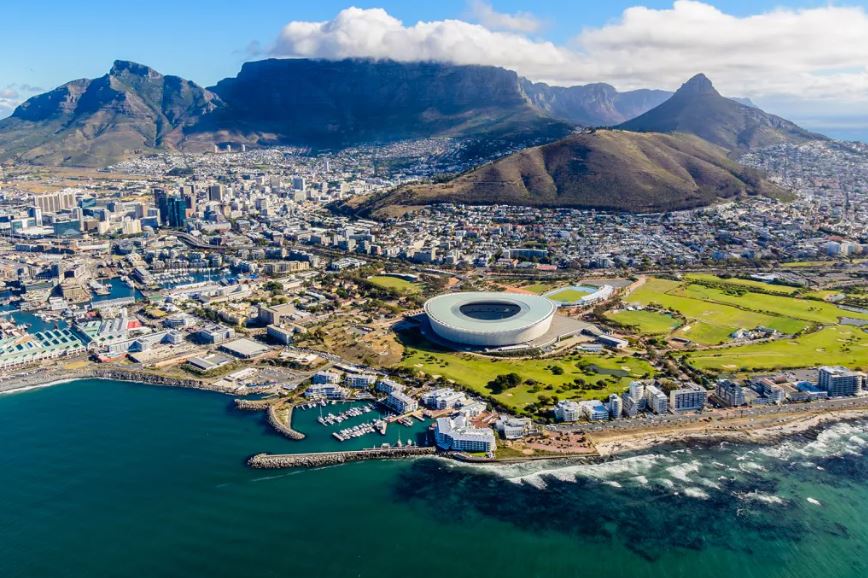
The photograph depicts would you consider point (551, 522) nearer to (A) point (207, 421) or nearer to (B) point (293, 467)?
(B) point (293, 467)

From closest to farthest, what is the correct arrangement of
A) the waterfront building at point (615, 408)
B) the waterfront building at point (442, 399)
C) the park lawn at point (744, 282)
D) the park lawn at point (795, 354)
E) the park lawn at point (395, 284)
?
the waterfront building at point (615, 408) → the waterfront building at point (442, 399) → the park lawn at point (795, 354) → the park lawn at point (744, 282) → the park lawn at point (395, 284)

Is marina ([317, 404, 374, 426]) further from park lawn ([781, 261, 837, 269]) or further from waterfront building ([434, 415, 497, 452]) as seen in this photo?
park lawn ([781, 261, 837, 269])

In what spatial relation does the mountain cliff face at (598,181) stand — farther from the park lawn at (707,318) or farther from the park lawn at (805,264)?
the park lawn at (707,318)

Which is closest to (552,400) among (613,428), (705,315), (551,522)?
(613,428)

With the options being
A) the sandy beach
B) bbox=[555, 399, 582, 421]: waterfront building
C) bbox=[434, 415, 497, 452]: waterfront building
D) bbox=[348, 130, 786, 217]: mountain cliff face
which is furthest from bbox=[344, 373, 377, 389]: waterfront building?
bbox=[348, 130, 786, 217]: mountain cliff face

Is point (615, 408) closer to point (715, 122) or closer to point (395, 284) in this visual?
point (395, 284)

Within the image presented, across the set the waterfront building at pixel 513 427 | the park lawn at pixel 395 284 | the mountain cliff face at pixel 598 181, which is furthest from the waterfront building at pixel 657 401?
the mountain cliff face at pixel 598 181
